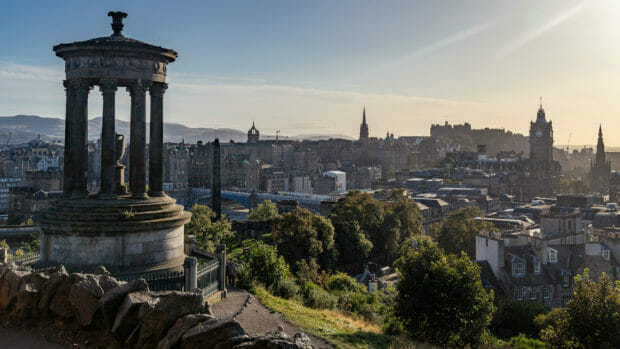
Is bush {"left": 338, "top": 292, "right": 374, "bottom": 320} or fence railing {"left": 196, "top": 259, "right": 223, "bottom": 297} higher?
fence railing {"left": 196, "top": 259, "right": 223, "bottom": 297}

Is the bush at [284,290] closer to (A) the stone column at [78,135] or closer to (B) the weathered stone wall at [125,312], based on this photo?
(A) the stone column at [78,135]

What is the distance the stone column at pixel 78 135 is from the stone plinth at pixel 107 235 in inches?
39.5

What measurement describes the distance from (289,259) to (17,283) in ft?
113

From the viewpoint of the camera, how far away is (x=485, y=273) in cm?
4194

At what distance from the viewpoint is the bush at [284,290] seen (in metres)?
21.0

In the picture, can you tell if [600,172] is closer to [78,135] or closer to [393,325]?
[393,325]

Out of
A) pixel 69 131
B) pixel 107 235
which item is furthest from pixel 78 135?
pixel 107 235

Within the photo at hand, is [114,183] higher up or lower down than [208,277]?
higher up

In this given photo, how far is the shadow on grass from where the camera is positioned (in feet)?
47.3

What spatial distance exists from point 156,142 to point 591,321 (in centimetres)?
1675

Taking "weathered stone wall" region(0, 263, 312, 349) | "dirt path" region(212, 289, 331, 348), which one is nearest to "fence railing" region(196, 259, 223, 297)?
"dirt path" region(212, 289, 331, 348)

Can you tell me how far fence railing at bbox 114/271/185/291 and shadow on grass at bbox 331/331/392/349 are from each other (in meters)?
4.53

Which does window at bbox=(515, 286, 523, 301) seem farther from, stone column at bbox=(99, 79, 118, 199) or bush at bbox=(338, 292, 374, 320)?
stone column at bbox=(99, 79, 118, 199)

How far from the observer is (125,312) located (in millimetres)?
8070
